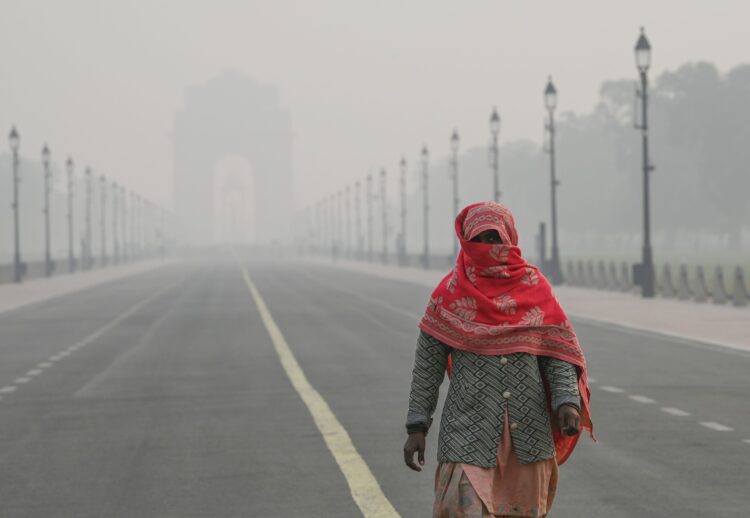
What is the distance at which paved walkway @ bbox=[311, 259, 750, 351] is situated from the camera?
75.4 feet

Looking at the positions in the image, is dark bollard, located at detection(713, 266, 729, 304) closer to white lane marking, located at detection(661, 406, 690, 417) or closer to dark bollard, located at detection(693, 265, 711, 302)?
dark bollard, located at detection(693, 265, 711, 302)

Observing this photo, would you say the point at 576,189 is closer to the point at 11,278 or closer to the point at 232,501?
the point at 11,278

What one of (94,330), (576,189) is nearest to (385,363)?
(94,330)

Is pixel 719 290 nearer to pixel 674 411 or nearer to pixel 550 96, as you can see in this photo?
pixel 550 96

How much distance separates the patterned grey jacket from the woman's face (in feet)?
1.43

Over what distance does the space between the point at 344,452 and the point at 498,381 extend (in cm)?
499

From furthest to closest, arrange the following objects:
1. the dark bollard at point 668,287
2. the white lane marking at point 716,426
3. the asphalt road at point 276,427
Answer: the dark bollard at point 668,287, the white lane marking at point 716,426, the asphalt road at point 276,427

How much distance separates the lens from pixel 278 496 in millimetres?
8648

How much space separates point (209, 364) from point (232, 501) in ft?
33.3

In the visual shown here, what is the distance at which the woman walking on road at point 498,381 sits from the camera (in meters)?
5.45

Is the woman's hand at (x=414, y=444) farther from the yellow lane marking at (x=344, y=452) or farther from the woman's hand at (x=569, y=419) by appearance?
the yellow lane marking at (x=344, y=452)

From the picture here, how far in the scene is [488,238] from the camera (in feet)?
18.0

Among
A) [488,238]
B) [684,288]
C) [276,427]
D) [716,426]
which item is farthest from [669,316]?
[488,238]

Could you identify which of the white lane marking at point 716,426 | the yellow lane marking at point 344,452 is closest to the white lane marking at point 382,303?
the yellow lane marking at point 344,452
